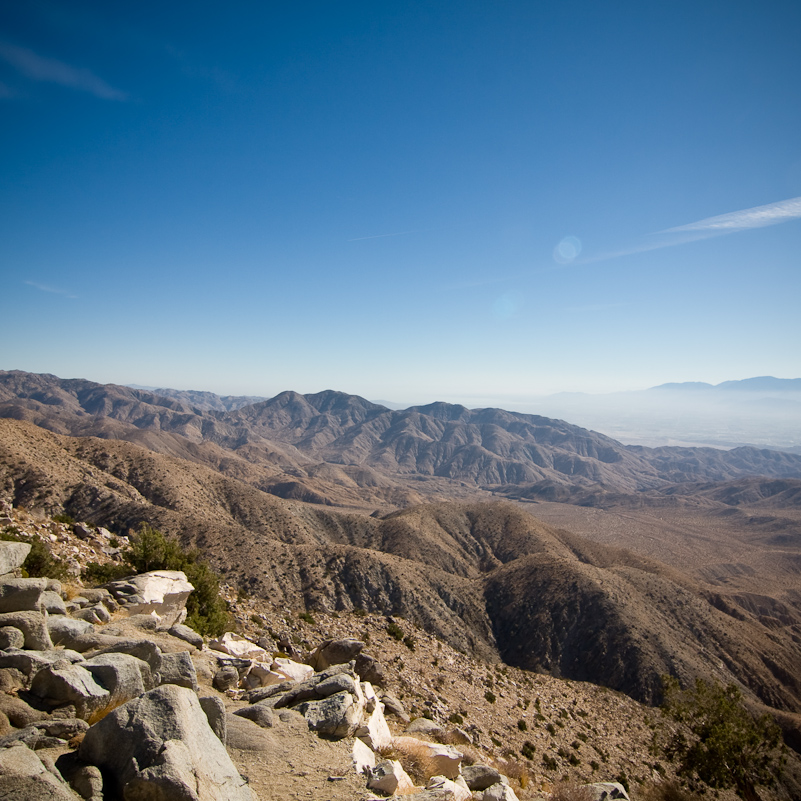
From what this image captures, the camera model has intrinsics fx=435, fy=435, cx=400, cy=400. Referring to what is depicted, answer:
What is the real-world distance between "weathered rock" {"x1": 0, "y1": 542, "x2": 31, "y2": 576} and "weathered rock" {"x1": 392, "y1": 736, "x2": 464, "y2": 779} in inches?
501

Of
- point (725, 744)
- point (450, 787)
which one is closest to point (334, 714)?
point (450, 787)

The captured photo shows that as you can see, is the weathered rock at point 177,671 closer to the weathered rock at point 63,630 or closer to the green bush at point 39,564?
the weathered rock at point 63,630

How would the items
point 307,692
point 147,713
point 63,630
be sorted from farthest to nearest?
point 307,692 → point 63,630 → point 147,713

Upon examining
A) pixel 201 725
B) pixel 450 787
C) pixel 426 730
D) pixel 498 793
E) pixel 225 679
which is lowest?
pixel 426 730

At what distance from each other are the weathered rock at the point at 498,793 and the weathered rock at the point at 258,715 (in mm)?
6122

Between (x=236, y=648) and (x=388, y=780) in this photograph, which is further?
(x=236, y=648)

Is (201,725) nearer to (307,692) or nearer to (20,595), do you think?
(307,692)

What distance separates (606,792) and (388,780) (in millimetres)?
10109

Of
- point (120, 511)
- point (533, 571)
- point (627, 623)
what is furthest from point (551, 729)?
point (120, 511)

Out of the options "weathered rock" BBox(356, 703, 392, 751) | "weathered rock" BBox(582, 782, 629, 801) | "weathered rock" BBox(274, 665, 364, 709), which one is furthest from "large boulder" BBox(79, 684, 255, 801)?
"weathered rock" BBox(582, 782, 629, 801)

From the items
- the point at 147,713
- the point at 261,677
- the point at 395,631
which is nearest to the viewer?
the point at 147,713

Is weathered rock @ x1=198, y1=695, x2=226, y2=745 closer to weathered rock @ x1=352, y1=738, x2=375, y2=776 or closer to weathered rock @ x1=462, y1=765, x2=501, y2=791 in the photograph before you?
weathered rock @ x1=352, y1=738, x2=375, y2=776

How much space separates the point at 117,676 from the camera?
928 cm

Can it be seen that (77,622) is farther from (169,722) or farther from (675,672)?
(675,672)
